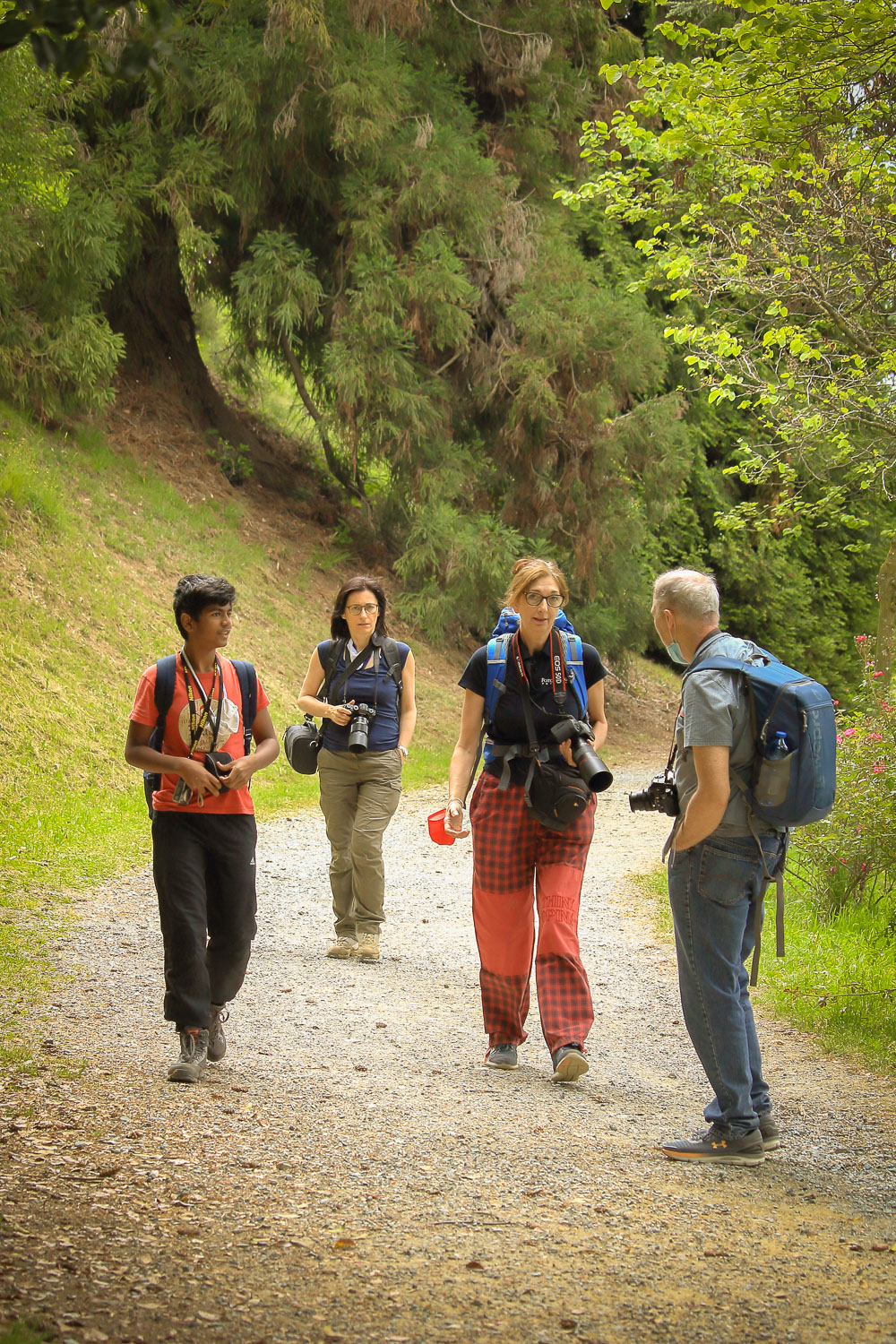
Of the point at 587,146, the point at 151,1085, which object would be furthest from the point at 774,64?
the point at 587,146

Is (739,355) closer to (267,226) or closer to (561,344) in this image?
(561,344)

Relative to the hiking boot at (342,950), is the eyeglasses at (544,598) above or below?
above

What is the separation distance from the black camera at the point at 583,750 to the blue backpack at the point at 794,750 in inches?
38.0

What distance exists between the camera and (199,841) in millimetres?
4648

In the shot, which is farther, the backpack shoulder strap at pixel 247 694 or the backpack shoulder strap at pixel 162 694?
the backpack shoulder strap at pixel 247 694

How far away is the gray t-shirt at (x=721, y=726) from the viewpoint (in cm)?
383

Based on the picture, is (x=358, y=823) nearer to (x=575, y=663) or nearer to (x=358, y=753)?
(x=358, y=753)

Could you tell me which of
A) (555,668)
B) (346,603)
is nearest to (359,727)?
(346,603)

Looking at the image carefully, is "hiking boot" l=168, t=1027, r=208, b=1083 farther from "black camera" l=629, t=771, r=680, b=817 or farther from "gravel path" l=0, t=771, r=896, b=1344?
"black camera" l=629, t=771, r=680, b=817

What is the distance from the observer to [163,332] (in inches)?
834

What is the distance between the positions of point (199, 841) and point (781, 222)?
33.1ft

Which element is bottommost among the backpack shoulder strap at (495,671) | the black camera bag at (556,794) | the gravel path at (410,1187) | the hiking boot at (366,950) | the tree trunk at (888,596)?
the gravel path at (410,1187)

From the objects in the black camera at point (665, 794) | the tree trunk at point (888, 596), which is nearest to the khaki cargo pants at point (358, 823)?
the black camera at point (665, 794)

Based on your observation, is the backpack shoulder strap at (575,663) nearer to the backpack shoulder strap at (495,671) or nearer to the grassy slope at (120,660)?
the backpack shoulder strap at (495,671)
